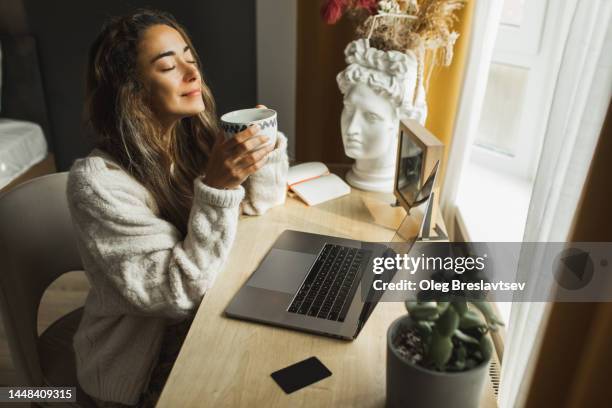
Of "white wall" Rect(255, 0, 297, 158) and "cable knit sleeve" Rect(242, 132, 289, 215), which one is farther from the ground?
"white wall" Rect(255, 0, 297, 158)

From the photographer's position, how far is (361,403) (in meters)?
0.76

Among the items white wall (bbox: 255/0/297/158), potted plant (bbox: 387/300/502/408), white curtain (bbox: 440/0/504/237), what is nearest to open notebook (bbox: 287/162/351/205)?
white curtain (bbox: 440/0/504/237)

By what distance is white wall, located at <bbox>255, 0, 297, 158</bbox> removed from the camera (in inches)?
74.9

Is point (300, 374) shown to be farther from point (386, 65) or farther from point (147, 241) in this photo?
point (386, 65)

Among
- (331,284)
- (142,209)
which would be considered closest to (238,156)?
(142,209)

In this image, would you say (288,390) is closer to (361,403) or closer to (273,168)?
(361,403)

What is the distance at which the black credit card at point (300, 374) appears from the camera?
2.57 feet

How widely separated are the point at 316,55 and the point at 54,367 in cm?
129

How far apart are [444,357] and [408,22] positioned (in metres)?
1.01

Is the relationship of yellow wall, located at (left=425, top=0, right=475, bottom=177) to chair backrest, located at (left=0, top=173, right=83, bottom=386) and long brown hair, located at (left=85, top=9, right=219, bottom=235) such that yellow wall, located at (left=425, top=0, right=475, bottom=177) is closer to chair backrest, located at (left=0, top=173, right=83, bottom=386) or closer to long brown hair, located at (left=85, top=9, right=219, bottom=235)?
long brown hair, located at (left=85, top=9, right=219, bottom=235)

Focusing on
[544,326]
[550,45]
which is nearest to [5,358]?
[544,326]

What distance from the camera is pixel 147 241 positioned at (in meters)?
0.95

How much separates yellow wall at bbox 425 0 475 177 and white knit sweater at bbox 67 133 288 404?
2.73 feet

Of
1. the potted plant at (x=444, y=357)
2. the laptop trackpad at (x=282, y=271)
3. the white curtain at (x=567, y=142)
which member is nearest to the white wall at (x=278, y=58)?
the laptop trackpad at (x=282, y=271)
